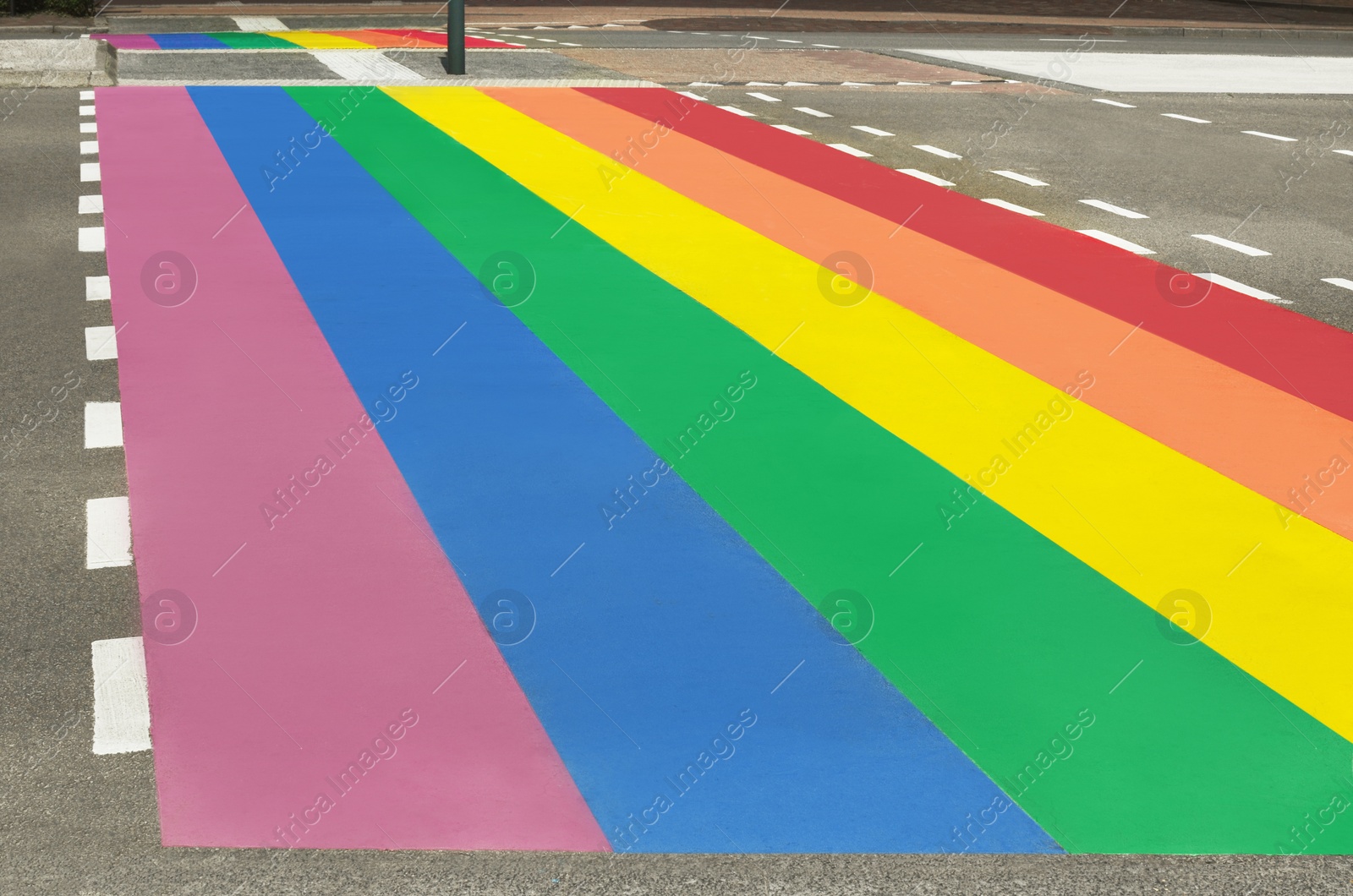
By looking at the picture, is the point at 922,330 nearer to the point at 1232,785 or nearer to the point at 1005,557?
the point at 1005,557

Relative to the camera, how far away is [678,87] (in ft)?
55.9

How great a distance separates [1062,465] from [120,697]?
3853 millimetres

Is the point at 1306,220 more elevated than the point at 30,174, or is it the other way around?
the point at 1306,220

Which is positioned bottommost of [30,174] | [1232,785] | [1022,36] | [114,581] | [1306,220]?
[1022,36]

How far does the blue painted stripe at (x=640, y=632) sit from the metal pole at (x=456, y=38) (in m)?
9.24

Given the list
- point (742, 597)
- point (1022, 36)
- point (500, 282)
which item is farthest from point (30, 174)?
point (1022, 36)

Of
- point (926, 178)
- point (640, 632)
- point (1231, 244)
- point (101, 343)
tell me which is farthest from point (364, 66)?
point (640, 632)

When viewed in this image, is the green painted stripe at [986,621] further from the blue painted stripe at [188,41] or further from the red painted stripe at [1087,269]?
the blue painted stripe at [188,41]

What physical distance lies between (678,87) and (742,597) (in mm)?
13152

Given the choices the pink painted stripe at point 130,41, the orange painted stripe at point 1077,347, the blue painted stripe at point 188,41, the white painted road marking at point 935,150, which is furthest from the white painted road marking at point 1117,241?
the pink painted stripe at point 130,41

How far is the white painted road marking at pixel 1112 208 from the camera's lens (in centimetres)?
1093

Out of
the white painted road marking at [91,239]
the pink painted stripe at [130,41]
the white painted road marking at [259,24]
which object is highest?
the white painted road marking at [91,239]

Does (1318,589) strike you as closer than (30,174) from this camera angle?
Yes

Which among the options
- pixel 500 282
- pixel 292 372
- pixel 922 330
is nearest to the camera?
pixel 292 372
